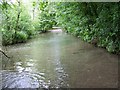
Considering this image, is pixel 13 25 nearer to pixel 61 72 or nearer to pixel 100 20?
pixel 100 20

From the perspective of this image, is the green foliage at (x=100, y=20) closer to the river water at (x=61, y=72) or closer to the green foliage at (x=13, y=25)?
the river water at (x=61, y=72)

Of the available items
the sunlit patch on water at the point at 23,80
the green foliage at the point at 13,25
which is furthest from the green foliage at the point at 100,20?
the sunlit patch on water at the point at 23,80

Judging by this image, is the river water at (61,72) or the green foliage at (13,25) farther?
the green foliage at (13,25)

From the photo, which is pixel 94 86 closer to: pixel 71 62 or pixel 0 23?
Answer: pixel 71 62

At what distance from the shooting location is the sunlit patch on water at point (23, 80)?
6834 millimetres

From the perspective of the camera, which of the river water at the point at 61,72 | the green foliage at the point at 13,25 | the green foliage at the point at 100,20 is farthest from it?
the green foliage at the point at 13,25

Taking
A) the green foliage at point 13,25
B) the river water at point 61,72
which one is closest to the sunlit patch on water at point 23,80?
the river water at point 61,72

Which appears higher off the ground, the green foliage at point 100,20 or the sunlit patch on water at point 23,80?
the green foliage at point 100,20

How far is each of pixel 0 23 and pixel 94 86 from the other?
36.8ft

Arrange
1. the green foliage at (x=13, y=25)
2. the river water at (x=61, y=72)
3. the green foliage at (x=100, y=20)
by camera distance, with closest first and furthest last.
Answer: the river water at (x=61, y=72)
the green foliage at (x=100, y=20)
the green foliage at (x=13, y=25)

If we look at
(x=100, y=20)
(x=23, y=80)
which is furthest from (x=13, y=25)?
(x=23, y=80)

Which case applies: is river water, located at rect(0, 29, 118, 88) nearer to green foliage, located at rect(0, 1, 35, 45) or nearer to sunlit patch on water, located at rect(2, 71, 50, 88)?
sunlit patch on water, located at rect(2, 71, 50, 88)

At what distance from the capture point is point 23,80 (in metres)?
7.46

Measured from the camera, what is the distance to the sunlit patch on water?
683cm
